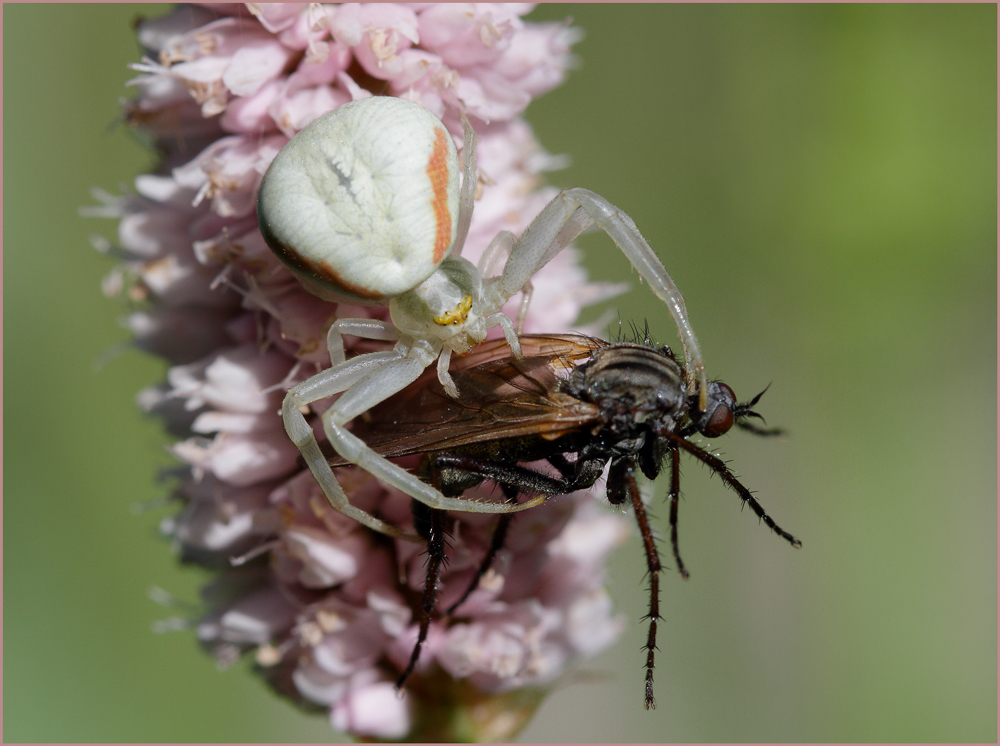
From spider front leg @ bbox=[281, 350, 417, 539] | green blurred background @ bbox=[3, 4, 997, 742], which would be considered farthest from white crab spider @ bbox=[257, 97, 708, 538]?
green blurred background @ bbox=[3, 4, 997, 742]

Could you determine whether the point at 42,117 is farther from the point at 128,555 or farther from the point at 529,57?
the point at 529,57

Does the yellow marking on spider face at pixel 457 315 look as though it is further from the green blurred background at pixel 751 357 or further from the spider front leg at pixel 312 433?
the green blurred background at pixel 751 357

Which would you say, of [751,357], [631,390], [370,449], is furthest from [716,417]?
[751,357]

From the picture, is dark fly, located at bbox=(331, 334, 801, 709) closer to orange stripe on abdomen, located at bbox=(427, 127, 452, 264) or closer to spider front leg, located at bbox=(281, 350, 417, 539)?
spider front leg, located at bbox=(281, 350, 417, 539)

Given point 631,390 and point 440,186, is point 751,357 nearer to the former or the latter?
point 631,390

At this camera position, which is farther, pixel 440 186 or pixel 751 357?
pixel 751 357

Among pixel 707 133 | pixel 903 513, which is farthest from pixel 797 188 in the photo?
pixel 903 513

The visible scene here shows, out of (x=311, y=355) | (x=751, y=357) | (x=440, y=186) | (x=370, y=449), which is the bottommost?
(x=370, y=449)
